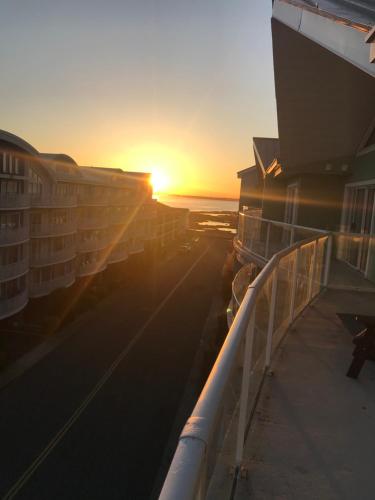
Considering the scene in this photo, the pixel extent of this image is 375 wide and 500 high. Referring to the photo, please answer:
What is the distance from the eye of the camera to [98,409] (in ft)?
57.5

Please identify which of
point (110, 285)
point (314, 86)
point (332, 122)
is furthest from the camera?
point (110, 285)

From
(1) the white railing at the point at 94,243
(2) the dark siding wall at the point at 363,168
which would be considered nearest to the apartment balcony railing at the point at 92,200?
(1) the white railing at the point at 94,243

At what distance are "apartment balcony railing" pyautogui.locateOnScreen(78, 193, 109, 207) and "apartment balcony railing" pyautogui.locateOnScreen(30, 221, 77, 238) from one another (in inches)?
178

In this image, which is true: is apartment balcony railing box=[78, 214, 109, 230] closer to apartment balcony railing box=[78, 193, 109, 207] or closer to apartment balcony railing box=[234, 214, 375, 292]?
apartment balcony railing box=[78, 193, 109, 207]

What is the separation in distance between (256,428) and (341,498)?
99 centimetres

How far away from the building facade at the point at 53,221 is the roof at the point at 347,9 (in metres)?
19.7

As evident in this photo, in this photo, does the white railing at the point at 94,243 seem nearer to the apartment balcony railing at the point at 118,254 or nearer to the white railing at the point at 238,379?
the apartment balcony railing at the point at 118,254

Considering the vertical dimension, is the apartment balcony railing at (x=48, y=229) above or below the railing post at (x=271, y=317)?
below

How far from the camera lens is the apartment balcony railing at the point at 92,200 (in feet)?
125

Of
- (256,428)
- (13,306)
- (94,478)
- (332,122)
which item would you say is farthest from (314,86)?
(13,306)

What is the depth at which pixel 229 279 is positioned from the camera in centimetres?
4403

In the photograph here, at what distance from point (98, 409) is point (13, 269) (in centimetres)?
1162

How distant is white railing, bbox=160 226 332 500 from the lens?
137 cm

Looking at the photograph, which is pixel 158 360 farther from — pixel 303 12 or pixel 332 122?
pixel 303 12
